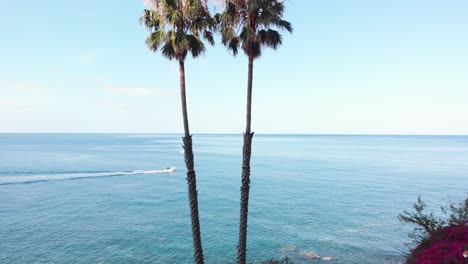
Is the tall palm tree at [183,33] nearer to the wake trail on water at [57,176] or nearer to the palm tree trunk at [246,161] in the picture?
the palm tree trunk at [246,161]

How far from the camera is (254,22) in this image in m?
16.8

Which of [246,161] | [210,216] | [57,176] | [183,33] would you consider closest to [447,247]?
[246,161]

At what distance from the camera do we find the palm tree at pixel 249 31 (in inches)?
652

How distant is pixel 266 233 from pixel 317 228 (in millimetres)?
7832

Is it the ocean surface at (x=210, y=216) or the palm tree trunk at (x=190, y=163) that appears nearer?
the palm tree trunk at (x=190, y=163)

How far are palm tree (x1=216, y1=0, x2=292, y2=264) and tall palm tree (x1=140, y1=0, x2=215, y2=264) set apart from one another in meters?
1.31

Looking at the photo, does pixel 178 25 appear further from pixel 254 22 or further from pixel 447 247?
pixel 447 247

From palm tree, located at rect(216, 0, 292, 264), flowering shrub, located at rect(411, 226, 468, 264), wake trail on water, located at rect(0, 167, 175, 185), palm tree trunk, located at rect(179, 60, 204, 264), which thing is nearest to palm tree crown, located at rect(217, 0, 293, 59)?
palm tree, located at rect(216, 0, 292, 264)

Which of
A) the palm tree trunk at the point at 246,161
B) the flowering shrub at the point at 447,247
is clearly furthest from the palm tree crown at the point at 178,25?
the flowering shrub at the point at 447,247

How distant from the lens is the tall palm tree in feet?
53.8

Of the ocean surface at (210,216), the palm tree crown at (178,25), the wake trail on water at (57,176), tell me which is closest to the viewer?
the palm tree crown at (178,25)

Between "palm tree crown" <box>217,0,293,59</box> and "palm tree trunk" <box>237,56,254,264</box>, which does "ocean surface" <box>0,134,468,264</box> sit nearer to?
"palm tree trunk" <box>237,56,254,264</box>

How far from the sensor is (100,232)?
132 feet

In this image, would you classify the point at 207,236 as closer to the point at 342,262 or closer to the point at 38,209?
the point at 342,262
